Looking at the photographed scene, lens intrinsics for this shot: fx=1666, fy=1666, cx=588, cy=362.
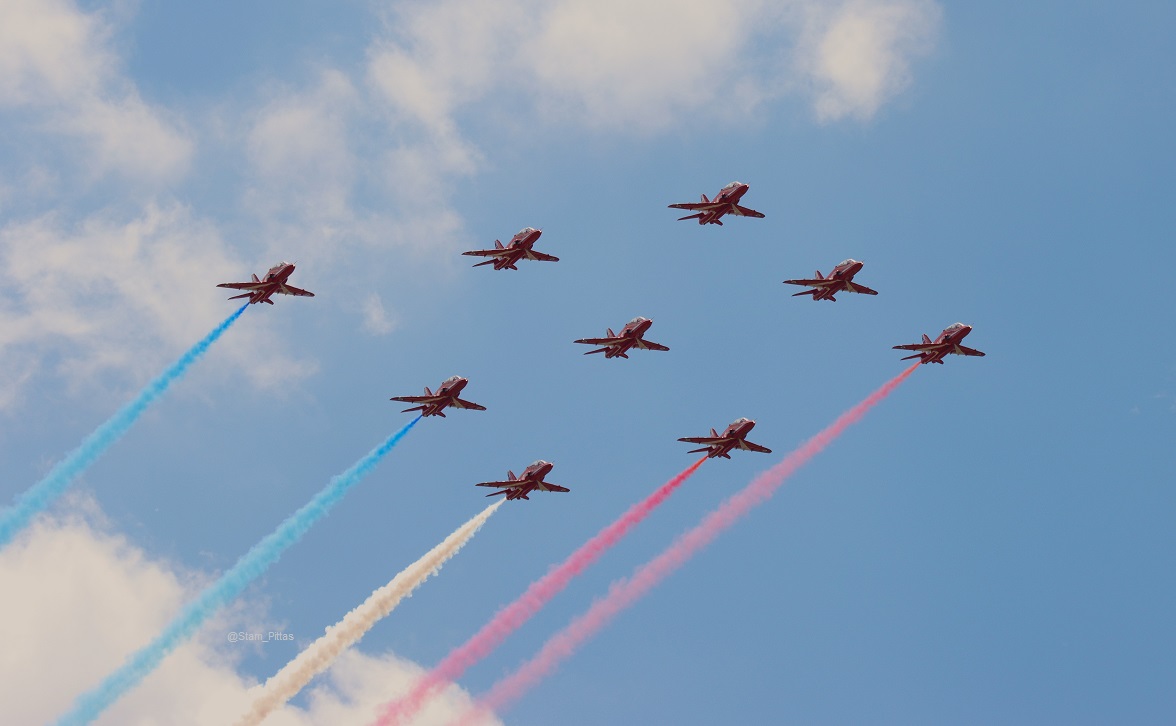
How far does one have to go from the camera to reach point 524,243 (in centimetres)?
17575

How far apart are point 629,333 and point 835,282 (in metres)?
23.2

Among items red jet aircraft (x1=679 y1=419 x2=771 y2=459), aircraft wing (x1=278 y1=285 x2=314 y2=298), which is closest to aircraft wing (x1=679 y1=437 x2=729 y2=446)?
red jet aircraft (x1=679 y1=419 x2=771 y2=459)

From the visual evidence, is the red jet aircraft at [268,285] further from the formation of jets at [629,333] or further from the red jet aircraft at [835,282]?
the red jet aircraft at [835,282]

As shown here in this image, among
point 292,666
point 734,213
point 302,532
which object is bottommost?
point 292,666

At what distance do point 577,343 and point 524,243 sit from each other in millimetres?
12681

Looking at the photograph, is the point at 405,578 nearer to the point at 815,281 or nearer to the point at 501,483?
the point at 501,483

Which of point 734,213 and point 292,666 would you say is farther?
point 734,213

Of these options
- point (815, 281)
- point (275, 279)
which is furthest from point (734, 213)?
point (275, 279)

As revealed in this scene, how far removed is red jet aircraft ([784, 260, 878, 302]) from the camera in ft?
584

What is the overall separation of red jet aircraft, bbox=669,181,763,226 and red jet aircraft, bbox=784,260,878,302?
10.3 metres

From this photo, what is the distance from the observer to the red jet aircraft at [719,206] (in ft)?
Result: 579

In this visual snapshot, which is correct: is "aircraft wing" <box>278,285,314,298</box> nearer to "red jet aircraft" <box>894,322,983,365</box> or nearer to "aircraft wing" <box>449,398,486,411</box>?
"aircraft wing" <box>449,398,486,411</box>

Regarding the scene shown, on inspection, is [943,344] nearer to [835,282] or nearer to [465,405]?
[835,282]

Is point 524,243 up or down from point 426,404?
up
